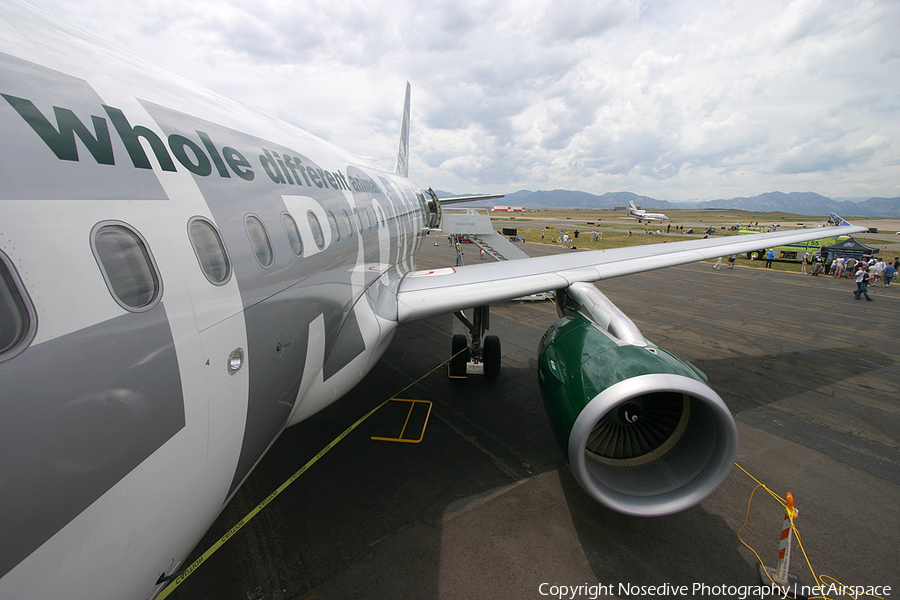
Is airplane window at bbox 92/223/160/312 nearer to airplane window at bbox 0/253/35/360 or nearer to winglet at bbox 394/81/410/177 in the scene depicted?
airplane window at bbox 0/253/35/360

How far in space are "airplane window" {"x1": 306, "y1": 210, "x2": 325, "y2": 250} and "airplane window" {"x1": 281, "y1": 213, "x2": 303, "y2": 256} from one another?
334mm

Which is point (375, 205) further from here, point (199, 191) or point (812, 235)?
point (812, 235)

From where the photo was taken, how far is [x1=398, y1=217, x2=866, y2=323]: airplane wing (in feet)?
19.5

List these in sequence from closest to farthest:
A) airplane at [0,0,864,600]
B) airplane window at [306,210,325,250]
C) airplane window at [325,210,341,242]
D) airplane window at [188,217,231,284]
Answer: airplane at [0,0,864,600] < airplane window at [188,217,231,284] < airplane window at [306,210,325,250] < airplane window at [325,210,341,242]

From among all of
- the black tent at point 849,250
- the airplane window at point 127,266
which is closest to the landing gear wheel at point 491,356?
the airplane window at point 127,266

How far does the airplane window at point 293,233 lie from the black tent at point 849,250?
3312cm

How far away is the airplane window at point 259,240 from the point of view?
9.70 ft

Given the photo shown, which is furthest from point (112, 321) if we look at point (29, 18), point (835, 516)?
point (835, 516)

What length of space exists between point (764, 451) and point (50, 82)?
8708mm

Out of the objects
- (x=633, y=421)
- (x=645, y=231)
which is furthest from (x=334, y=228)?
(x=645, y=231)

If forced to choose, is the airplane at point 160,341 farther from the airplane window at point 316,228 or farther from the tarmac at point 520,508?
the tarmac at point 520,508

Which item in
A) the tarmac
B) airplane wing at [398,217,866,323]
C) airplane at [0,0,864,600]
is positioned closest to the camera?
airplane at [0,0,864,600]

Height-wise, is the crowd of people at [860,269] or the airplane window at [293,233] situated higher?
the airplane window at [293,233]

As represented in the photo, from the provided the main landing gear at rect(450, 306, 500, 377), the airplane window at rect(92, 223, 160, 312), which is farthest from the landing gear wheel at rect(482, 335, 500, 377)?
the airplane window at rect(92, 223, 160, 312)
